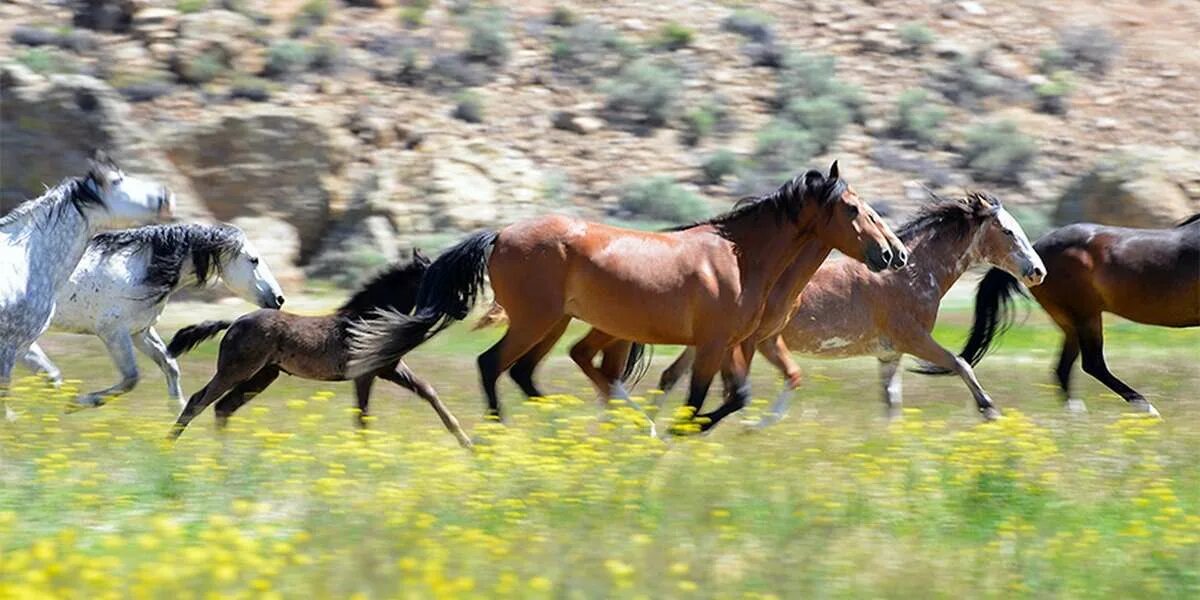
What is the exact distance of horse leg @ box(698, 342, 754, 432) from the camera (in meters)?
10.9

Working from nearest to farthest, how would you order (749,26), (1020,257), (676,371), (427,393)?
(427,393), (676,371), (1020,257), (749,26)

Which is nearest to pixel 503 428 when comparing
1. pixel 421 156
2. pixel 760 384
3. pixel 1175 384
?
pixel 760 384

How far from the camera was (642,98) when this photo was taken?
31.8 m

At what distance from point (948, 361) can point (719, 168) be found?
57.9 ft

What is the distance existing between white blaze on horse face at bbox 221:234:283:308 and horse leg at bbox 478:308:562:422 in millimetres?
2030

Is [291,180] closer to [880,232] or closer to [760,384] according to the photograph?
[760,384]

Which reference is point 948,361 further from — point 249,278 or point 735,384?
point 249,278

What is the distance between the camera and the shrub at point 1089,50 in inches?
1369

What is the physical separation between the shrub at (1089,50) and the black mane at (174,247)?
24852 mm

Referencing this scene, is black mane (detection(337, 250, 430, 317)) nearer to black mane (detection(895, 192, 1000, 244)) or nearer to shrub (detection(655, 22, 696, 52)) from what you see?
black mane (detection(895, 192, 1000, 244))

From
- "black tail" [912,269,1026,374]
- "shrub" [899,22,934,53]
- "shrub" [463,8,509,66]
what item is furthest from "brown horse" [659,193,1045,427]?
"shrub" [899,22,934,53]

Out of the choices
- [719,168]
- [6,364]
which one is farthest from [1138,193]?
[6,364]

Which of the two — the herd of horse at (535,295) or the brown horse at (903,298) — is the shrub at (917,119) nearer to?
the brown horse at (903,298)

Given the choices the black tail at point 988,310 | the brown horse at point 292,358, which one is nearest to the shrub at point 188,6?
the black tail at point 988,310
